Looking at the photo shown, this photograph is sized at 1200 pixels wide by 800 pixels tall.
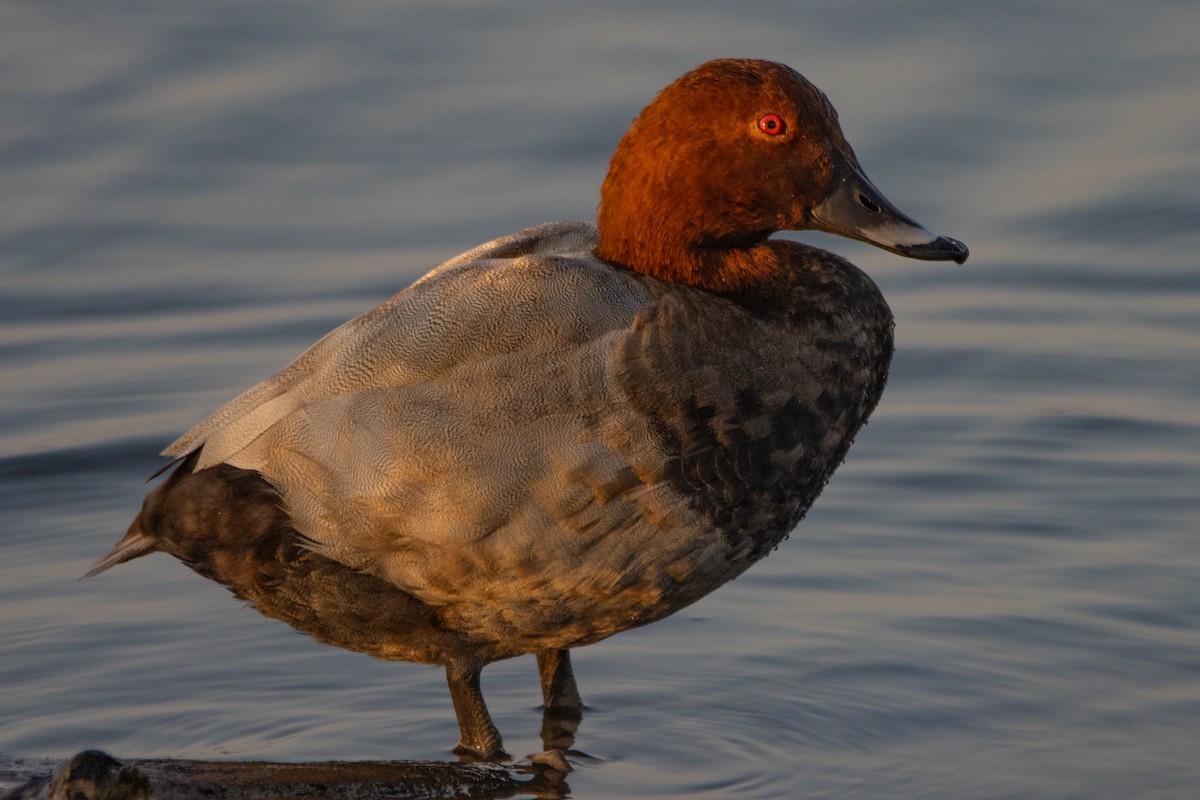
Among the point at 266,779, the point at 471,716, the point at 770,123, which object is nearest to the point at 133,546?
the point at 266,779

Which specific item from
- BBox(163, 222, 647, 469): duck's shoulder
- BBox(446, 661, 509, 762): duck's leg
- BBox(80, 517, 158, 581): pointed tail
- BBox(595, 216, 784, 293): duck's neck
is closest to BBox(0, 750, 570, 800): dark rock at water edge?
BBox(446, 661, 509, 762): duck's leg

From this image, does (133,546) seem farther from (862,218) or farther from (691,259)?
(862,218)

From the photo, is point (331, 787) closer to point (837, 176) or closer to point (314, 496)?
point (314, 496)

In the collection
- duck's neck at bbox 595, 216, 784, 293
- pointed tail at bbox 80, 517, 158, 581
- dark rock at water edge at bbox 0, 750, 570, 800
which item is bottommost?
dark rock at water edge at bbox 0, 750, 570, 800

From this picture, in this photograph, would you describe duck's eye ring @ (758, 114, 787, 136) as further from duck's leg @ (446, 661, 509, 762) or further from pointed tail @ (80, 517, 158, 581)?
pointed tail @ (80, 517, 158, 581)

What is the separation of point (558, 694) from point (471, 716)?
39 centimetres

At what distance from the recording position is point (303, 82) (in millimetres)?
9117

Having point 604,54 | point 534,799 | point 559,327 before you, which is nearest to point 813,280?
point 559,327

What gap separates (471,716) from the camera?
16.2 feet

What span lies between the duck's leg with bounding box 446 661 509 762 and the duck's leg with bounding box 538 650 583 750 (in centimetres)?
22

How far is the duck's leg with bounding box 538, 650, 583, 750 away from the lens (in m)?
5.20

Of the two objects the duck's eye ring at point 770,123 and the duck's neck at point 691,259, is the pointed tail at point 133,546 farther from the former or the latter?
the duck's eye ring at point 770,123

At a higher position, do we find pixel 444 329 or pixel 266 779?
pixel 444 329

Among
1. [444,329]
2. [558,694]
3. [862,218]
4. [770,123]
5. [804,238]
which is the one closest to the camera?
[444,329]
